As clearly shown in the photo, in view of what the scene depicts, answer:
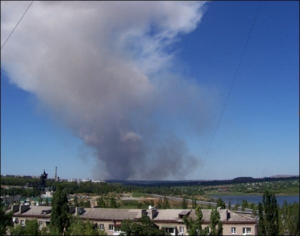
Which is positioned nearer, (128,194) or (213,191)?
(213,191)

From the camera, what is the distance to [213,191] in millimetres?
37531

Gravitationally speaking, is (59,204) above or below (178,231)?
above

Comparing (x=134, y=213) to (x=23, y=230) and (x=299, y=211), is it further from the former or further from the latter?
(x=299, y=211)

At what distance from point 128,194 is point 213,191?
1570cm

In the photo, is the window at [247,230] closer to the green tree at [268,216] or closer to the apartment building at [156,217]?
the apartment building at [156,217]

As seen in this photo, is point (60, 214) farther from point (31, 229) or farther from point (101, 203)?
point (101, 203)

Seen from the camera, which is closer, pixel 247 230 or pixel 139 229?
pixel 139 229

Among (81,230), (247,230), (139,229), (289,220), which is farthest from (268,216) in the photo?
(81,230)

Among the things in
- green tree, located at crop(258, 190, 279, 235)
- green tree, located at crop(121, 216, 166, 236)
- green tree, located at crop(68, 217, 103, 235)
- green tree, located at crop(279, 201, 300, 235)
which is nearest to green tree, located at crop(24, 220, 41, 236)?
green tree, located at crop(68, 217, 103, 235)

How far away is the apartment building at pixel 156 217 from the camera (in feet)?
79.1

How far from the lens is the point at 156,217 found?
1020 inches

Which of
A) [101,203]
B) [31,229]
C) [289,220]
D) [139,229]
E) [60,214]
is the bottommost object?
[289,220]

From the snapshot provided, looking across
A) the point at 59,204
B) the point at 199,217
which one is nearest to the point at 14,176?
the point at 59,204

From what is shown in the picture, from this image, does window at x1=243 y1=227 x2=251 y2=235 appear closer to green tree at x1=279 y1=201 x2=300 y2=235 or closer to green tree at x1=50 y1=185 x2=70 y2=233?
green tree at x1=279 y1=201 x2=300 y2=235
